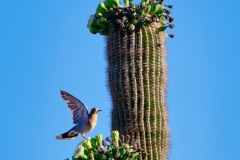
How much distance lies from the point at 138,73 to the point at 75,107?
103 centimetres

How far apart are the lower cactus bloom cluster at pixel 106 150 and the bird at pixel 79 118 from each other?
996 millimetres

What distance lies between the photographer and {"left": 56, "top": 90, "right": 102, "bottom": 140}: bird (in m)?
10.6

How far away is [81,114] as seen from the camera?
10.7m

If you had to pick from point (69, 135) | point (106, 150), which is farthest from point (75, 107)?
point (106, 150)

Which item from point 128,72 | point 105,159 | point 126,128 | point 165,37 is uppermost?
point 165,37

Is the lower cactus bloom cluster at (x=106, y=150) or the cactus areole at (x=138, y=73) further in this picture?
the cactus areole at (x=138, y=73)

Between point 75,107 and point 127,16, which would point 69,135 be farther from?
point 127,16

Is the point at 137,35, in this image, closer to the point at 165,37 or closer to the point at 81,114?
the point at 165,37

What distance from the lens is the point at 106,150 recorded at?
30.3ft

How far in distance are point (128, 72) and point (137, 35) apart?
27.7 inches

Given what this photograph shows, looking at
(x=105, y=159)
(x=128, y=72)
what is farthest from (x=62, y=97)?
(x=105, y=159)

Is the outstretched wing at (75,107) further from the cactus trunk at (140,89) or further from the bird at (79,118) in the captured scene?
the cactus trunk at (140,89)

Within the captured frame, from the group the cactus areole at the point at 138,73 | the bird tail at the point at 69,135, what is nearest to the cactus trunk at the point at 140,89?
the cactus areole at the point at 138,73

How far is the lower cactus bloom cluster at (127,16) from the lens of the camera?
1119cm
